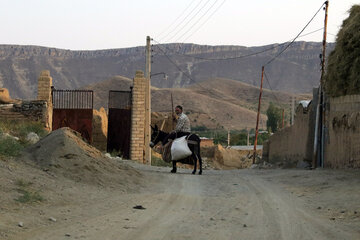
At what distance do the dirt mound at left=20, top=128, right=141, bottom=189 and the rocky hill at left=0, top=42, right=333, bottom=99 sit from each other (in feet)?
424

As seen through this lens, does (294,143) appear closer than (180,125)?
No

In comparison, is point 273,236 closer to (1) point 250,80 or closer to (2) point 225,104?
(2) point 225,104

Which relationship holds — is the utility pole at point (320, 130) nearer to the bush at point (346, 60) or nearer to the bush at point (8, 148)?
the bush at point (346, 60)

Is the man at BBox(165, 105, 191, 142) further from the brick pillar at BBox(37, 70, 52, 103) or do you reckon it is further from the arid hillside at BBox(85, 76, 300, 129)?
the arid hillside at BBox(85, 76, 300, 129)

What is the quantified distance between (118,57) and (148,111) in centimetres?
15384

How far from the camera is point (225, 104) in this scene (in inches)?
4117

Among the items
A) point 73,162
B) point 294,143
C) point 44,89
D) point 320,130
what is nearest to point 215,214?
point 73,162

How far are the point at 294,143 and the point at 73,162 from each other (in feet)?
39.1

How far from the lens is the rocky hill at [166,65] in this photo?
497 feet

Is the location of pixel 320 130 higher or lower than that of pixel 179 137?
higher

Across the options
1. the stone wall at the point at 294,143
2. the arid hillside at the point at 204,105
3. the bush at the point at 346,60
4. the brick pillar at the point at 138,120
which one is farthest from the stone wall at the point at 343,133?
the arid hillside at the point at 204,105

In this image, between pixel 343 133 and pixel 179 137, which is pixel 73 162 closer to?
pixel 179 137

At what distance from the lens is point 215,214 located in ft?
29.6

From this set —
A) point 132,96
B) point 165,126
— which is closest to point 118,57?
point 165,126
